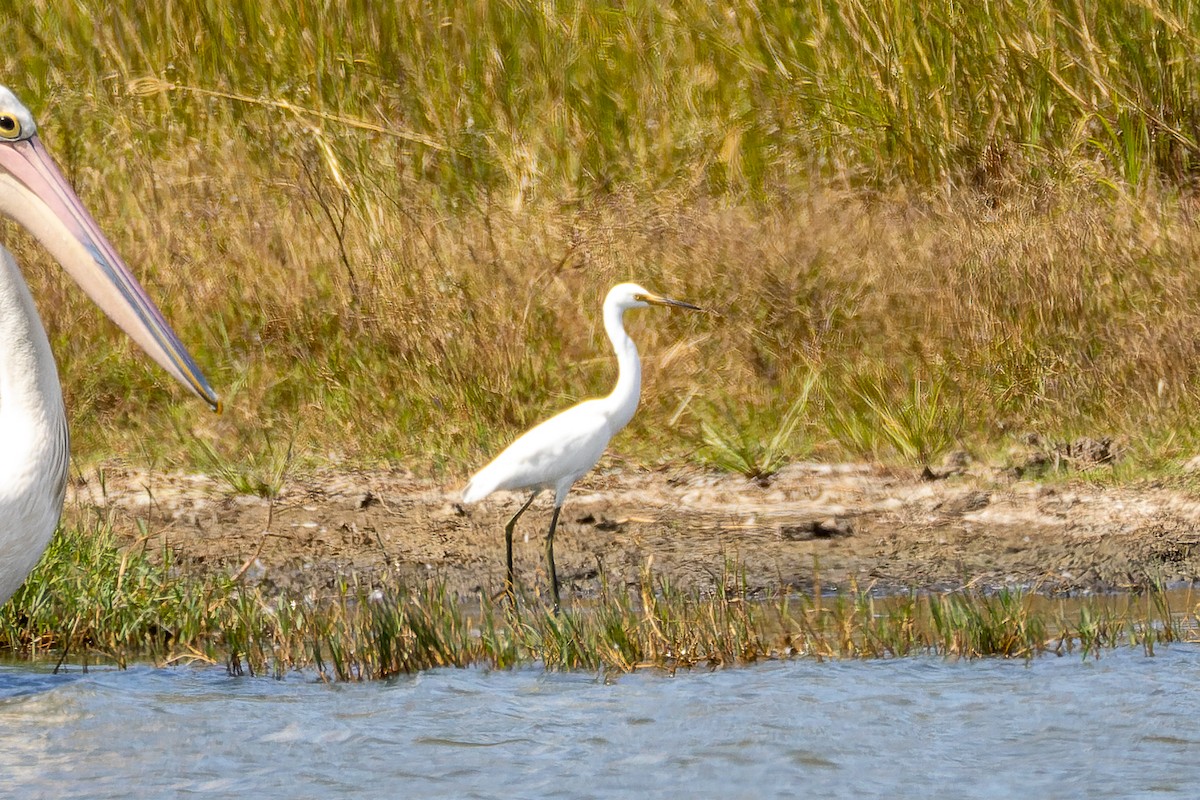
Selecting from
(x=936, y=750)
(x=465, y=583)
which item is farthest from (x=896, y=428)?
(x=936, y=750)

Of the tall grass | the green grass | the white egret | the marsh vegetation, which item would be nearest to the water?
the green grass

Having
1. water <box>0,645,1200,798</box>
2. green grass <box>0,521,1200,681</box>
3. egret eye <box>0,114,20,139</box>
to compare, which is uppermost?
egret eye <box>0,114,20,139</box>

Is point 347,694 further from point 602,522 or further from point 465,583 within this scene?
point 602,522

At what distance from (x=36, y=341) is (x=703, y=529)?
9.78 ft

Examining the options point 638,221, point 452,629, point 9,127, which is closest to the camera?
point 9,127

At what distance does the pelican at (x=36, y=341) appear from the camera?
4723 millimetres

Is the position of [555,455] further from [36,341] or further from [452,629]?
[36,341]

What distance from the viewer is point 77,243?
16.4ft

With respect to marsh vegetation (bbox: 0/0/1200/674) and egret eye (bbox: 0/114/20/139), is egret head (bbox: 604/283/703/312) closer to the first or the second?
marsh vegetation (bbox: 0/0/1200/674)

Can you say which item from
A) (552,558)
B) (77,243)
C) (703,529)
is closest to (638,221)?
(703,529)

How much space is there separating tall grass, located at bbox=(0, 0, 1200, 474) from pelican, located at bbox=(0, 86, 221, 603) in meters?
2.46

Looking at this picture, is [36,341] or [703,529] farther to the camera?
[703,529]

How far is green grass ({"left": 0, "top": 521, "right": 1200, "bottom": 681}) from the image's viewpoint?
17.2 feet

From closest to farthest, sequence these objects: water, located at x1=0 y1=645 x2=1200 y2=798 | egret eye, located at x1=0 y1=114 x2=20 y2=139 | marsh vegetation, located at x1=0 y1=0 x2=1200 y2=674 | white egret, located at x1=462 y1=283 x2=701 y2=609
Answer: water, located at x1=0 y1=645 x2=1200 y2=798 < egret eye, located at x1=0 y1=114 x2=20 y2=139 < white egret, located at x1=462 y1=283 x2=701 y2=609 < marsh vegetation, located at x1=0 y1=0 x2=1200 y2=674
